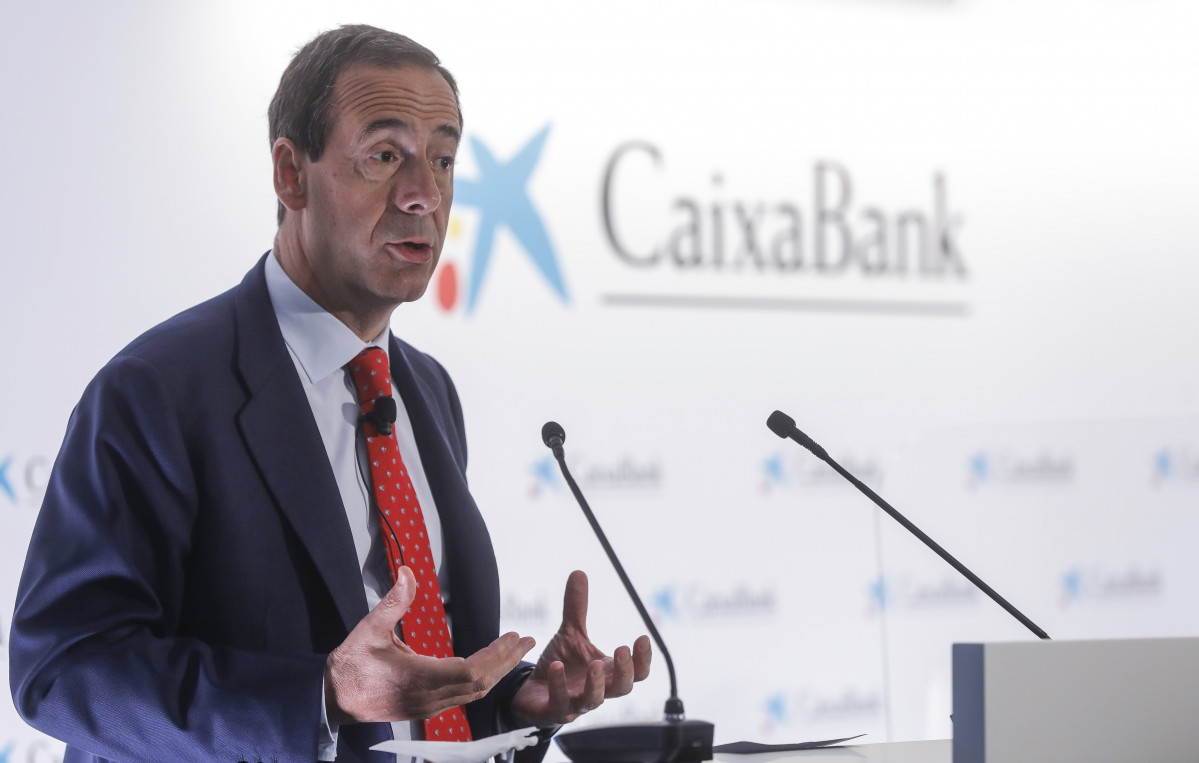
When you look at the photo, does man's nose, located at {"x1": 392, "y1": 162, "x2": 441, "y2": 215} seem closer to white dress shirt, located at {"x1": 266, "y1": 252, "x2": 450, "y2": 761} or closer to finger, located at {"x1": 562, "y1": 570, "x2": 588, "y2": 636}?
white dress shirt, located at {"x1": 266, "y1": 252, "x2": 450, "y2": 761}

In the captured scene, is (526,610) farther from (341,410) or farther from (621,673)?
(621,673)

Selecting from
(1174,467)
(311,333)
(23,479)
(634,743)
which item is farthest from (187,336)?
(1174,467)

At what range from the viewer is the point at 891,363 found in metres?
3.76

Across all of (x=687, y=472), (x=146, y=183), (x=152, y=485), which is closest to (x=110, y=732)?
(x=152, y=485)

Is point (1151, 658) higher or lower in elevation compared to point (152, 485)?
lower

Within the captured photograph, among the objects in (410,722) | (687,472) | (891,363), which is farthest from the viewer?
(891,363)

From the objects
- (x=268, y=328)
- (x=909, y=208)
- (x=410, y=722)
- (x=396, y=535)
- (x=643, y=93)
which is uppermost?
(x=643, y=93)

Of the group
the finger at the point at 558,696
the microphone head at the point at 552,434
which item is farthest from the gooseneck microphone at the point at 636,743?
the microphone head at the point at 552,434

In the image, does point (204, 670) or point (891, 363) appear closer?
point (204, 670)

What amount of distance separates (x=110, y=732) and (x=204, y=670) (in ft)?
0.47

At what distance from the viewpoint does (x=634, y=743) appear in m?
1.18

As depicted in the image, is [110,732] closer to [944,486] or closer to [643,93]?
[643,93]

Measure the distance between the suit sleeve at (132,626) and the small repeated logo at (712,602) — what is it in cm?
206

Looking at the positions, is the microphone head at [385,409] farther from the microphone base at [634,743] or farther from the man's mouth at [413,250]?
the microphone base at [634,743]
